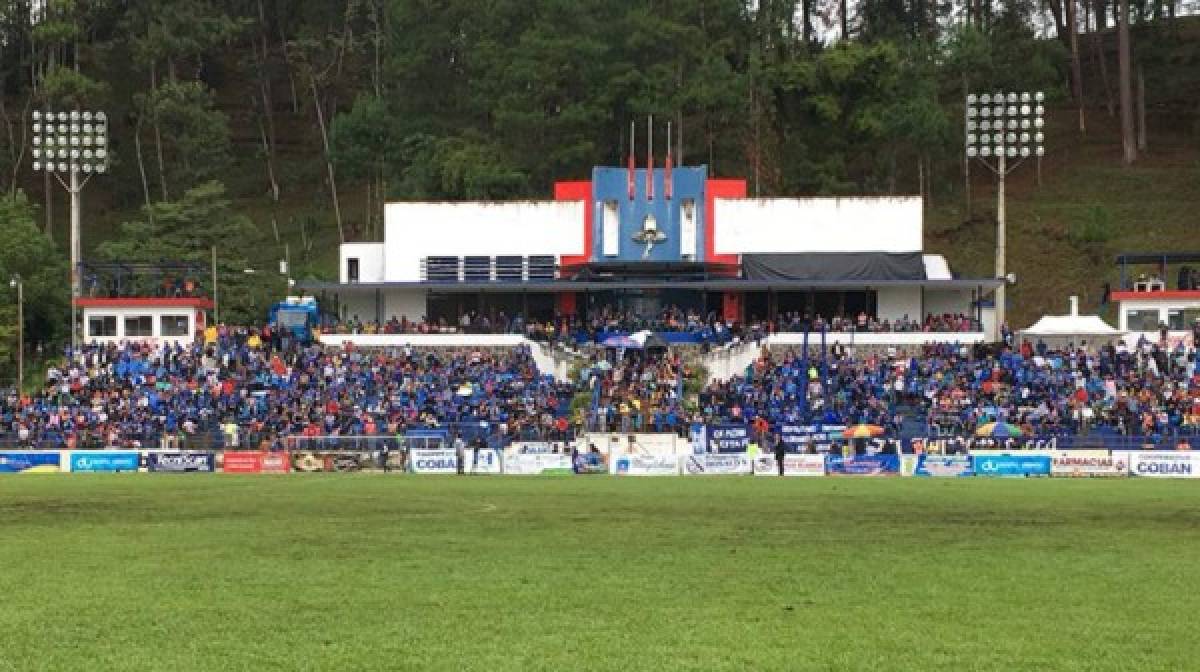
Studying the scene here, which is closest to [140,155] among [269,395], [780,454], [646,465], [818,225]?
[269,395]

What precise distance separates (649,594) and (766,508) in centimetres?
1495

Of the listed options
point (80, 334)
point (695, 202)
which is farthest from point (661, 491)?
point (80, 334)

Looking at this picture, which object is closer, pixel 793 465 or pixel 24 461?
pixel 793 465

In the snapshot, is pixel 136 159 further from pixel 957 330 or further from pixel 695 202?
pixel 957 330

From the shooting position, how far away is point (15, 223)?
8600 cm

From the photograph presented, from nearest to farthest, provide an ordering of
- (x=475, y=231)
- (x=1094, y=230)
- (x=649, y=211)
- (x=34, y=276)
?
1. (x=649, y=211)
2. (x=475, y=231)
3. (x=34, y=276)
4. (x=1094, y=230)

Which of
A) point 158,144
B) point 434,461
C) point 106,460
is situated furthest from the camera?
point 158,144

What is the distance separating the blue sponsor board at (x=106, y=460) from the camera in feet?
186

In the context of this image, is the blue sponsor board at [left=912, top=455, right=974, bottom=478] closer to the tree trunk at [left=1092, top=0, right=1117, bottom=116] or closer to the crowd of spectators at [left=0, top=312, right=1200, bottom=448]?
the crowd of spectators at [left=0, top=312, right=1200, bottom=448]

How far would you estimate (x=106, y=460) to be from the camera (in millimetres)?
56719

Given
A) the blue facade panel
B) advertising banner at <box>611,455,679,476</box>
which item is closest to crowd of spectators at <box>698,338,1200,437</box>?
advertising banner at <box>611,455,679,476</box>

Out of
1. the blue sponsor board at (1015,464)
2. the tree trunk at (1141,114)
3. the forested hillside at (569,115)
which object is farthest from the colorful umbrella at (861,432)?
the tree trunk at (1141,114)

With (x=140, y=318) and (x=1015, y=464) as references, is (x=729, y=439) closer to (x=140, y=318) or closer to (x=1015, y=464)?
(x=1015, y=464)

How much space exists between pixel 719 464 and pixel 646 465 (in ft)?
8.19
